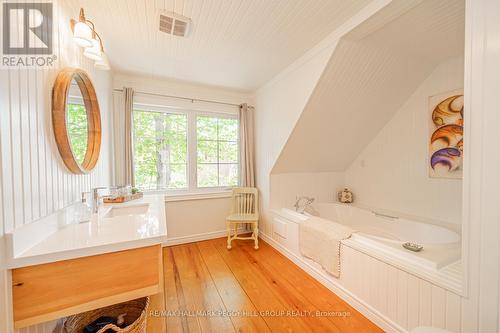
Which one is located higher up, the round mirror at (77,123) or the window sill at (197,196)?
the round mirror at (77,123)

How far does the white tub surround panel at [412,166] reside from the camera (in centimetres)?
215

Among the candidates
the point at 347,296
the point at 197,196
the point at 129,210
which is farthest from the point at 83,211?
the point at 347,296

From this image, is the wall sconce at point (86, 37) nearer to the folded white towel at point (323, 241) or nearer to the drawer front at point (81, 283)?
the drawer front at point (81, 283)

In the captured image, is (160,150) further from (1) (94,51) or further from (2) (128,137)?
(1) (94,51)

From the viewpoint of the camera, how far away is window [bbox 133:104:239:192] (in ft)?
9.16

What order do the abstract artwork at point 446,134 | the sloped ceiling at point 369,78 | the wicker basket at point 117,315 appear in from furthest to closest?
1. the abstract artwork at point 446,134
2. the sloped ceiling at point 369,78
3. the wicker basket at point 117,315

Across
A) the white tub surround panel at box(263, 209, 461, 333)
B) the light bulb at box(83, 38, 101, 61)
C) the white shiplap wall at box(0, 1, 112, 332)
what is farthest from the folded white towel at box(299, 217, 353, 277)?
the light bulb at box(83, 38, 101, 61)

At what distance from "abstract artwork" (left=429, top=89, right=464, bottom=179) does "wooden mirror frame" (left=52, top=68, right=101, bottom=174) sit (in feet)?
11.2

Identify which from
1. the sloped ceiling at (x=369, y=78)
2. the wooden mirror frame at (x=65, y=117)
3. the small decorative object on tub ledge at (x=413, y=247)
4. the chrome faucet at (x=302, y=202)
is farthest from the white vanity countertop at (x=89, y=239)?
the chrome faucet at (x=302, y=202)

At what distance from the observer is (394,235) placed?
8.20 feet

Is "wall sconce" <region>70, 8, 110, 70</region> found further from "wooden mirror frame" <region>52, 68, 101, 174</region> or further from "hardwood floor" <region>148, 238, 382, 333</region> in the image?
"hardwood floor" <region>148, 238, 382, 333</region>

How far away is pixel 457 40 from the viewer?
71.2 inches

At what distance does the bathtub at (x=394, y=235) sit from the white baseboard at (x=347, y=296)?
1.45 feet

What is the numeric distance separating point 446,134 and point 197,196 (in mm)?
3254
